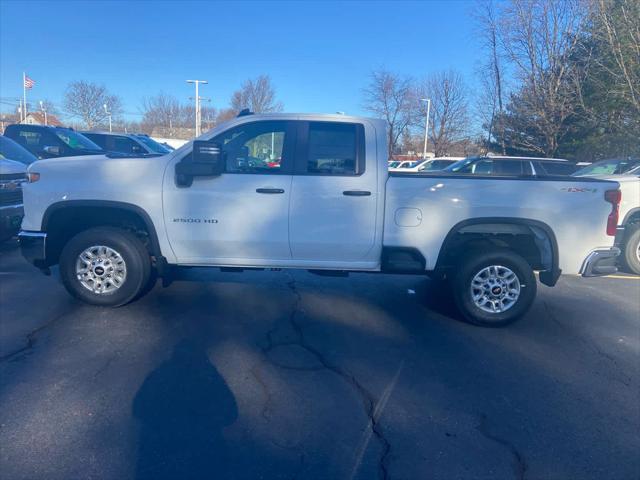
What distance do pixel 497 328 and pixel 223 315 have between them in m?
2.90

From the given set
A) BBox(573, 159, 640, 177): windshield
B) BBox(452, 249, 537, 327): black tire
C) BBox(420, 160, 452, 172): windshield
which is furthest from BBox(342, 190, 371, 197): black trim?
BBox(420, 160, 452, 172): windshield

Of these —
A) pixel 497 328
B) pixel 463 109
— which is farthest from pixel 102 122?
pixel 497 328

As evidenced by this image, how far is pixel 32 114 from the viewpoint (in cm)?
5103

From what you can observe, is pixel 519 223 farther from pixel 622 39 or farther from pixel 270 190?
pixel 622 39

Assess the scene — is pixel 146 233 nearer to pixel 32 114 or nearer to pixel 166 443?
pixel 166 443

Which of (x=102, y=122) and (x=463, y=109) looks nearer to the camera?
(x=463, y=109)

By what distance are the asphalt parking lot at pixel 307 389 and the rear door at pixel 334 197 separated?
734 millimetres

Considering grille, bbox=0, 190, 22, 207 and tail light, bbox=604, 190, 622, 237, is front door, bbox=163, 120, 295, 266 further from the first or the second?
grille, bbox=0, 190, 22, 207

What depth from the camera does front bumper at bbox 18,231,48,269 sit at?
4.82 meters

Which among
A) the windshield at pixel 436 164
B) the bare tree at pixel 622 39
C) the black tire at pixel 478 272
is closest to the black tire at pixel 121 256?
the black tire at pixel 478 272

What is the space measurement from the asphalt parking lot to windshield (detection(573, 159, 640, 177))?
19.1ft

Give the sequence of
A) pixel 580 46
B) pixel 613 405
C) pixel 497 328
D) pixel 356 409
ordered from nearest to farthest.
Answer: pixel 356 409 < pixel 613 405 < pixel 497 328 < pixel 580 46

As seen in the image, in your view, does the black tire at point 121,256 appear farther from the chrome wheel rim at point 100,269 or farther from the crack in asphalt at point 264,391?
the crack in asphalt at point 264,391

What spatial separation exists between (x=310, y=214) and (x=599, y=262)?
300 centimetres
